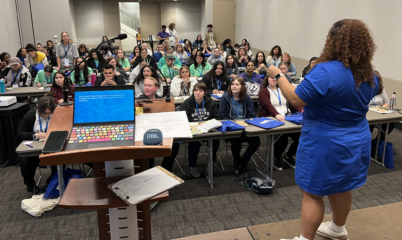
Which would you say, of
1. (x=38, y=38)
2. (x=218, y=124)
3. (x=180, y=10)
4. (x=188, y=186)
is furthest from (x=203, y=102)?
(x=180, y=10)

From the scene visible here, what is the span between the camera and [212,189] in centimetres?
362

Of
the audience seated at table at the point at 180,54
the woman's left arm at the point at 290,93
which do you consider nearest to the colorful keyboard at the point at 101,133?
the woman's left arm at the point at 290,93

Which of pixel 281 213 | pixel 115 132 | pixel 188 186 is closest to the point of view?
pixel 115 132

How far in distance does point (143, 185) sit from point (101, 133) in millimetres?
292

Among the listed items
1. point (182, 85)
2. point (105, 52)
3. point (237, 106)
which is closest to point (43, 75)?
point (182, 85)

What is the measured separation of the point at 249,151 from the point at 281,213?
1009 mm

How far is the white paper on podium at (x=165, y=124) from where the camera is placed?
139 cm

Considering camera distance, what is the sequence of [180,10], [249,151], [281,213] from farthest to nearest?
[180,10] < [249,151] < [281,213]

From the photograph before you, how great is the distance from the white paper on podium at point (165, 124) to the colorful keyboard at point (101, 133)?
43mm

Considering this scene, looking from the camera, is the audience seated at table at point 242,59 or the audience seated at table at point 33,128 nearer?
the audience seated at table at point 33,128

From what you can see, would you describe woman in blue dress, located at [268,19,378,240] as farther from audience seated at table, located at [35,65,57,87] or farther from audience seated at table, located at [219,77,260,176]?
audience seated at table, located at [35,65,57,87]

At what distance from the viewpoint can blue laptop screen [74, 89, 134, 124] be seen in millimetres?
1419

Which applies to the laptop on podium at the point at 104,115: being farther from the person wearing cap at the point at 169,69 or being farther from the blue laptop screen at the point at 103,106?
the person wearing cap at the point at 169,69

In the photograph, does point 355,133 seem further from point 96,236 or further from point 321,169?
point 96,236
